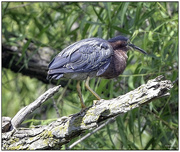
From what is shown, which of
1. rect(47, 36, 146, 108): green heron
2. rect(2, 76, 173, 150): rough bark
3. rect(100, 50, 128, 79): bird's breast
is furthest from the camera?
rect(100, 50, 128, 79): bird's breast

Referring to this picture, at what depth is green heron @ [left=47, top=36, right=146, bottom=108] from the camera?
129 inches

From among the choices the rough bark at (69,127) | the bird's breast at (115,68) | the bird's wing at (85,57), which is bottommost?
the rough bark at (69,127)

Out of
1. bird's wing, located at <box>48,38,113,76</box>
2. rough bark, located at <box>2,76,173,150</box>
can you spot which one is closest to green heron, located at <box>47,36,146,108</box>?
bird's wing, located at <box>48,38,113,76</box>

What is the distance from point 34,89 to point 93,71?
285 centimetres

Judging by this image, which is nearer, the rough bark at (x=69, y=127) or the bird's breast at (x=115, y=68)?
the rough bark at (x=69, y=127)

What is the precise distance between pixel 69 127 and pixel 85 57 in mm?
751

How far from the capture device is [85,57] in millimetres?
3408

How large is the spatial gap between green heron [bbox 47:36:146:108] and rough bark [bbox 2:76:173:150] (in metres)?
0.45

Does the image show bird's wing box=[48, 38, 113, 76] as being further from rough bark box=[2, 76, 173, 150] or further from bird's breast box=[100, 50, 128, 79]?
rough bark box=[2, 76, 173, 150]

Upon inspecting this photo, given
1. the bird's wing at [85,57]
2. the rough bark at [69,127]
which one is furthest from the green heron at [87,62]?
the rough bark at [69,127]

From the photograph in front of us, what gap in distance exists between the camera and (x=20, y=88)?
6.09 m

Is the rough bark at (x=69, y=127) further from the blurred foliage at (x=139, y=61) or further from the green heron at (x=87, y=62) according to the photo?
the blurred foliage at (x=139, y=61)

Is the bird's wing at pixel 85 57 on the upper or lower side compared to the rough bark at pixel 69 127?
upper

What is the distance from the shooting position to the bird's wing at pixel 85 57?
3.29 metres
